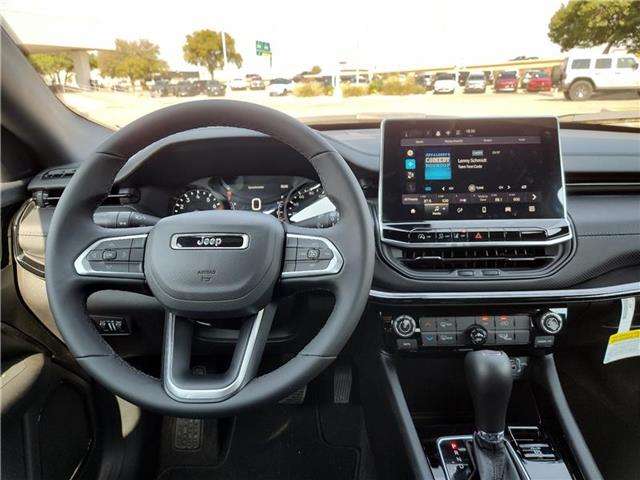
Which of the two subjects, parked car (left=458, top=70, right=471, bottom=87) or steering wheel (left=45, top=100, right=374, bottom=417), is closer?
steering wheel (left=45, top=100, right=374, bottom=417)

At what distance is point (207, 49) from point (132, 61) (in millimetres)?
555

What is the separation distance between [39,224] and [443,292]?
1390mm

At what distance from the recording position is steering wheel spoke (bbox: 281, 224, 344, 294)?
1307 mm

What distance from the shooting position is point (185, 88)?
1927 millimetres

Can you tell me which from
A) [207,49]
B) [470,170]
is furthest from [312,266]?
[207,49]

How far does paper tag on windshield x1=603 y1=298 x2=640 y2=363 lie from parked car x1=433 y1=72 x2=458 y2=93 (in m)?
1.11

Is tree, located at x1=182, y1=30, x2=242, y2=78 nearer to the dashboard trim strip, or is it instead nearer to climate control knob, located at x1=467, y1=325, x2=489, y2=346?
the dashboard trim strip

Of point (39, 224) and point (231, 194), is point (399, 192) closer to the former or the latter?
point (231, 194)

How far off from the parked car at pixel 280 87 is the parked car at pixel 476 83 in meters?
0.77

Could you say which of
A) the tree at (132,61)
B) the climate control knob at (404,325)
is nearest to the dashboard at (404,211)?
the climate control knob at (404,325)

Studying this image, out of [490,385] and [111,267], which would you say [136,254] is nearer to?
[111,267]

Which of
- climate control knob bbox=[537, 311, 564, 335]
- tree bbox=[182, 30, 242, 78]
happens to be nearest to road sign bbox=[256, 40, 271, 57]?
tree bbox=[182, 30, 242, 78]

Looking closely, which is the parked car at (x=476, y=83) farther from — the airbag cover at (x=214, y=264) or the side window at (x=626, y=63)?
the airbag cover at (x=214, y=264)

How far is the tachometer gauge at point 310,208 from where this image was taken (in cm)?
182
